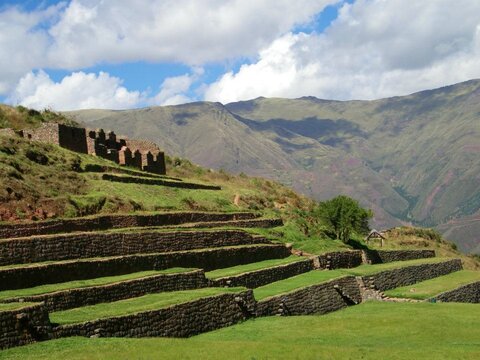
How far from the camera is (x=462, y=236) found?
157750mm

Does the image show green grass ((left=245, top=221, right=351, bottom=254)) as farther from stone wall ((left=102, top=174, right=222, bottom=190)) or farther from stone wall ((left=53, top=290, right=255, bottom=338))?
stone wall ((left=53, top=290, right=255, bottom=338))

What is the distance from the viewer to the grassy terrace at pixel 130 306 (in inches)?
737

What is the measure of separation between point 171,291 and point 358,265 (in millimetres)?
18918

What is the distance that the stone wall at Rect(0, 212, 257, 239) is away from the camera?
25250 millimetres

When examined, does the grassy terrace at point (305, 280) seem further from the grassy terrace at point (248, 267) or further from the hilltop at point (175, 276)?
the grassy terrace at point (248, 267)

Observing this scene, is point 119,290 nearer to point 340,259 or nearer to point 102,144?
point 340,259

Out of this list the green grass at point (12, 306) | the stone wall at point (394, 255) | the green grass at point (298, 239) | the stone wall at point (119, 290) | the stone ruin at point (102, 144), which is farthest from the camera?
the stone wall at point (394, 255)

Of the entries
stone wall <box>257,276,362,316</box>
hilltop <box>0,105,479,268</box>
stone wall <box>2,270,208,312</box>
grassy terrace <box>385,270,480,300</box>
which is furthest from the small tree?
stone wall <box>2,270,208,312</box>

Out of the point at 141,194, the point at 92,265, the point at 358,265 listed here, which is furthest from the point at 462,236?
the point at 92,265

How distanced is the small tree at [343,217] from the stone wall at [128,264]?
41.8 ft

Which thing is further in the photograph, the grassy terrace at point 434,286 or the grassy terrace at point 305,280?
the grassy terrace at point 434,286

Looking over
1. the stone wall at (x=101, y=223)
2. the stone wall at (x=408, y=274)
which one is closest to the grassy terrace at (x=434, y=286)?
the stone wall at (x=408, y=274)

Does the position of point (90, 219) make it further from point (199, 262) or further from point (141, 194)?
point (141, 194)

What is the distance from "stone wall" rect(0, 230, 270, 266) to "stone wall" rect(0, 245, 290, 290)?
3.40ft
